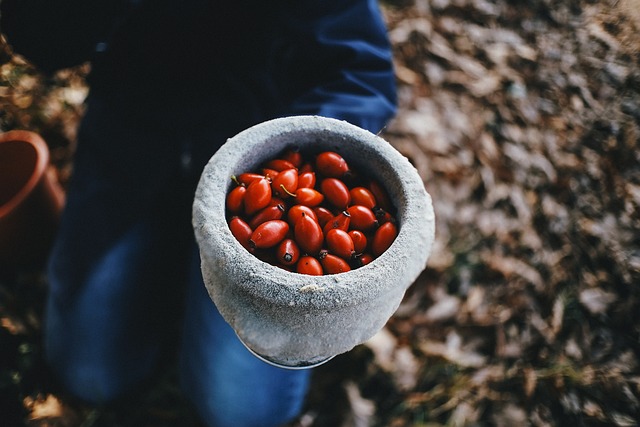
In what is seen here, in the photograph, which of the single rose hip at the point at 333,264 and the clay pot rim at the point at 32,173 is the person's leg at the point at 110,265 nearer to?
the clay pot rim at the point at 32,173

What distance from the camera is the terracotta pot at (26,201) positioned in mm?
1452

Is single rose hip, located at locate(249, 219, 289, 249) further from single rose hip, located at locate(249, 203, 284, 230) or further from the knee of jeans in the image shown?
the knee of jeans

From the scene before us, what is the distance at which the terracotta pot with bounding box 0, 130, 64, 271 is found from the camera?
1.45 m

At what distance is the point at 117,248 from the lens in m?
1.36

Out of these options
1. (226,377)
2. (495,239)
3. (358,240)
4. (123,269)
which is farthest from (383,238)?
(495,239)

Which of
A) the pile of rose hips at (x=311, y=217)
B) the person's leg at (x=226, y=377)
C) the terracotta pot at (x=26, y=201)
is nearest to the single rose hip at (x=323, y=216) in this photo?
the pile of rose hips at (x=311, y=217)

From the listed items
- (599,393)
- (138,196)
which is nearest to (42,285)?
(138,196)

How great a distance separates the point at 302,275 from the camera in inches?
26.7

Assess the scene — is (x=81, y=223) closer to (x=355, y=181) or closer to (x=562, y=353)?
(x=355, y=181)

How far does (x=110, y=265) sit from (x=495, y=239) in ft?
4.18

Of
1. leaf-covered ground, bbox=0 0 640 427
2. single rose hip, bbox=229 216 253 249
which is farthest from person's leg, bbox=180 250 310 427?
single rose hip, bbox=229 216 253 249

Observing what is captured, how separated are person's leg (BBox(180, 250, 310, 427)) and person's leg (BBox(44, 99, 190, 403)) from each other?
0.18 metres

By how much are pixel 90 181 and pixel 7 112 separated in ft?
2.53

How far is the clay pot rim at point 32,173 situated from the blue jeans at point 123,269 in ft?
0.36
